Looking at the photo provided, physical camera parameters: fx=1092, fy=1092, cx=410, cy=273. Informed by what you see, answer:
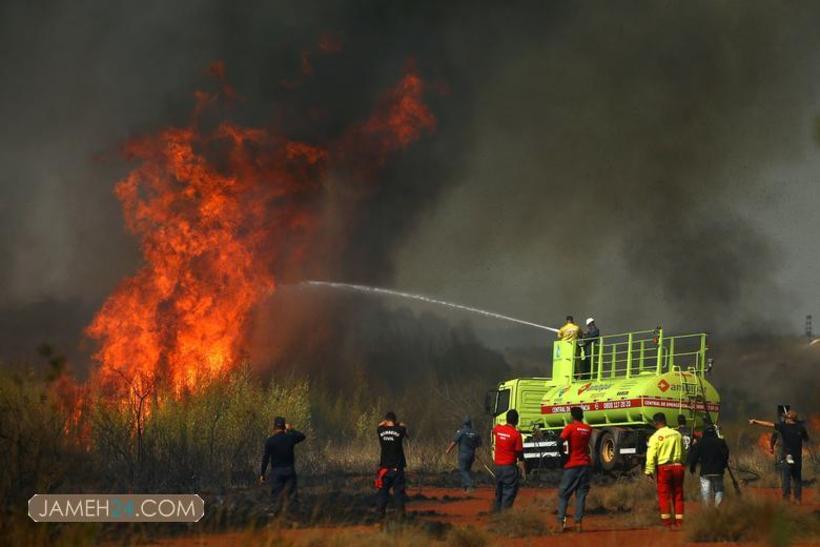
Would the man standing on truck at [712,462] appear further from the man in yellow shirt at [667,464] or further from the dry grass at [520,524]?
the dry grass at [520,524]

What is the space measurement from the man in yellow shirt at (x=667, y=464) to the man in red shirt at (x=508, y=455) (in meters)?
2.20

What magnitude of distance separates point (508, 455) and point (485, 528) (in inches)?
50.8

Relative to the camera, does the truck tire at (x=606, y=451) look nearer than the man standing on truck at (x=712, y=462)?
No

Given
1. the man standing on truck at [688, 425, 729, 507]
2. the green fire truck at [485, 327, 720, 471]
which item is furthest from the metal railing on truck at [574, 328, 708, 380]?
the man standing on truck at [688, 425, 729, 507]

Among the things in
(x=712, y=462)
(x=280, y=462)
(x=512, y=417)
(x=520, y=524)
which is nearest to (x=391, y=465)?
(x=280, y=462)

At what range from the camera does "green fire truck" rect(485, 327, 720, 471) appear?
2544 centimetres

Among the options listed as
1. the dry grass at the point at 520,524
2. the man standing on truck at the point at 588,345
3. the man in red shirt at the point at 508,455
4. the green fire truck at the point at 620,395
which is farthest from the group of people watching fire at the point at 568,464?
the man standing on truck at the point at 588,345

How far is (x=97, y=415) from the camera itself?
2488 centimetres

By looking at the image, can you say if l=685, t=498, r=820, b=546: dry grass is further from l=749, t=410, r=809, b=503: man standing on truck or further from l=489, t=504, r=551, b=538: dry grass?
l=749, t=410, r=809, b=503: man standing on truck

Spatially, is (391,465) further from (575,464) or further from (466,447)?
(466,447)

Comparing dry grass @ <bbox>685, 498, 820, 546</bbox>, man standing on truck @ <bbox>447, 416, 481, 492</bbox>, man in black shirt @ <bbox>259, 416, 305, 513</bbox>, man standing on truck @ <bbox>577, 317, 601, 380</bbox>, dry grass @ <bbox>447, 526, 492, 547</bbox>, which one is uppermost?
man standing on truck @ <bbox>577, 317, 601, 380</bbox>

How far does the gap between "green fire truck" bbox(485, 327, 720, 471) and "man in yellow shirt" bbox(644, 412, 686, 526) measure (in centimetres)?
694

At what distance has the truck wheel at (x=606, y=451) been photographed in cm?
2602

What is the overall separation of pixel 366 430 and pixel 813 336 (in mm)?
61739
